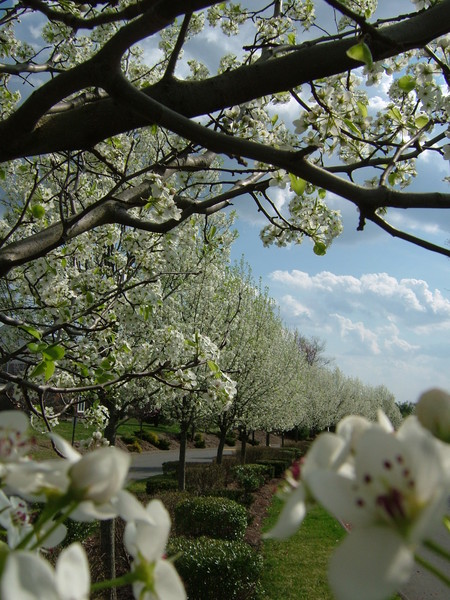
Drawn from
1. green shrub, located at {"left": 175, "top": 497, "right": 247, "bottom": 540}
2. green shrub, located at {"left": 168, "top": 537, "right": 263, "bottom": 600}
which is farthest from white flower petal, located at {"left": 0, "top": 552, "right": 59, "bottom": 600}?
green shrub, located at {"left": 175, "top": 497, "right": 247, "bottom": 540}

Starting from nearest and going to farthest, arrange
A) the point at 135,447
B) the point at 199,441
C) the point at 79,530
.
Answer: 1. the point at 79,530
2. the point at 135,447
3. the point at 199,441

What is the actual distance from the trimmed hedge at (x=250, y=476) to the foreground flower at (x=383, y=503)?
47.4ft

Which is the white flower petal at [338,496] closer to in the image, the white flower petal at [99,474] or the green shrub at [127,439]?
the white flower petal at [99,474]

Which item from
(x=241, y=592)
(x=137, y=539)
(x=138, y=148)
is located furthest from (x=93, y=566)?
(x=138, y=148)

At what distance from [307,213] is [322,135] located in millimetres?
Result: 1239

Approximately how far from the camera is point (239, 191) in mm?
3736

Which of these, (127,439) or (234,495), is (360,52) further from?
(127,439)

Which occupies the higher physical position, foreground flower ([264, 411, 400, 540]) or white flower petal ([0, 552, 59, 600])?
foreground flower ([264, 411, 400, 540])

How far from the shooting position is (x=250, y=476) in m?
14.5

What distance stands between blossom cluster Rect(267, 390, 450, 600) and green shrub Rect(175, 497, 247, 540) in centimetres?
951

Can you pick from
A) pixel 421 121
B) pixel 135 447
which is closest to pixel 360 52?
pixel 421 121

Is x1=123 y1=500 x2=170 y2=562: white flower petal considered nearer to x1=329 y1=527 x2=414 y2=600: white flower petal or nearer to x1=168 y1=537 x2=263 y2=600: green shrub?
x1=329 y1=527 x2=414 y2=600: white flower petal

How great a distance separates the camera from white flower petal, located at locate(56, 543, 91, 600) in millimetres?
458

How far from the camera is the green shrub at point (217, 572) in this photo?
22.3 ft
